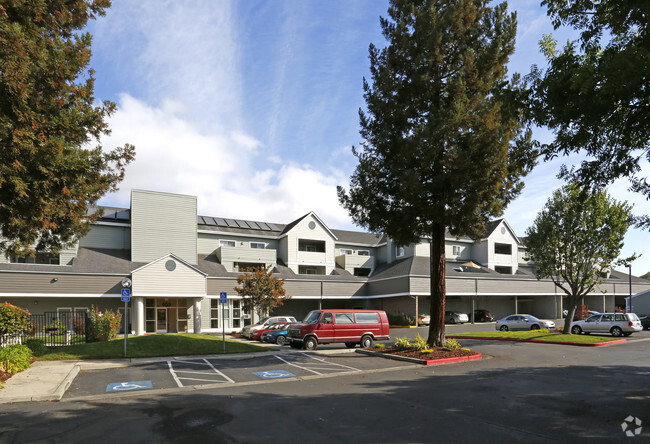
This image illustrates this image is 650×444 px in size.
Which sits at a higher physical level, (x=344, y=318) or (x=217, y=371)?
(x=344, y=318)

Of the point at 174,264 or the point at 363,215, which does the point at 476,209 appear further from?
the point at 174,264

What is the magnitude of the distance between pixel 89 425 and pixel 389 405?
19.8 ft

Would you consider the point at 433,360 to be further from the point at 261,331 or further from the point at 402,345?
the point at 261,331

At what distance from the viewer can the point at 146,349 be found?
20094 millimetres

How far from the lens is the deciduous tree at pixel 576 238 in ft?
87.8

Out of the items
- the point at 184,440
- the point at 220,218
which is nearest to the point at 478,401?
the point at 184,440

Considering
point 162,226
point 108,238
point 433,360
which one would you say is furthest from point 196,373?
point 108,238

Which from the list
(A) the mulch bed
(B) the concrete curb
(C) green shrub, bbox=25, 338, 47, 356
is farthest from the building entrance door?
(A) the mulch bed

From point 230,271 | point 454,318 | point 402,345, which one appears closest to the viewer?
point 402,345

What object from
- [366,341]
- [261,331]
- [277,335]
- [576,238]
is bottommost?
[261,331]

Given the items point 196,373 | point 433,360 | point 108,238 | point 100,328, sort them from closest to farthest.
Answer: point 196,373, point 433,360, point 100,328, point 108,238

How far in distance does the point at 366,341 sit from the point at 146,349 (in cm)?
1039

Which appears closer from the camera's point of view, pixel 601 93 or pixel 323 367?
pixel 601 93

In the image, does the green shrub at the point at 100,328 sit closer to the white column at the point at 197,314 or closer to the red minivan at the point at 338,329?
the red minivan at the point at 338,329
